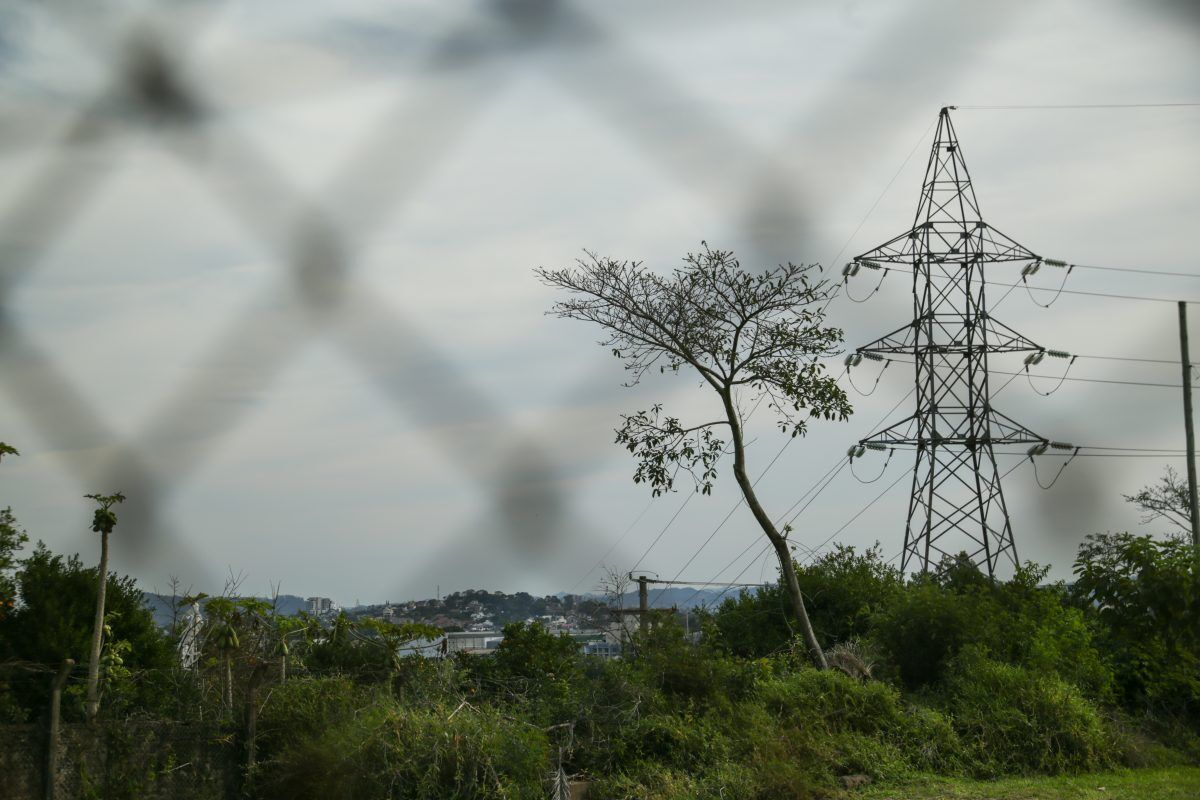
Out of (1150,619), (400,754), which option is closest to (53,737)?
(400,754)

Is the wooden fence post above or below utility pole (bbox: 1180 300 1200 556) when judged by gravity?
below

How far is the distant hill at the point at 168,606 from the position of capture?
27.4 feet

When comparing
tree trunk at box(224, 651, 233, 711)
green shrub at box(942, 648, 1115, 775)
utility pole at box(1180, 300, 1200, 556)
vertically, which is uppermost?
utility pole at box(1180, 300, 1200, 556)

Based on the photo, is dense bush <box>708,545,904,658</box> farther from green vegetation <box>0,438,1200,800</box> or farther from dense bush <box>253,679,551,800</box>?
dense bush <box>253,679,551,800</box>

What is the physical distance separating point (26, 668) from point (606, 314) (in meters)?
6.26

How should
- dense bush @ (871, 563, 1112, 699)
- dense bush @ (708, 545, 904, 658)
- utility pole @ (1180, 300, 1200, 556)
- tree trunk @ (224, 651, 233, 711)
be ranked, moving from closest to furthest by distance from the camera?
tree trunk @ (224, 651, 233, 711), dense bush @ (871, 563, 1112, 699), dense bush @ (708, 545, 904, 658), utility pole @ (1180, 300, 1200, 556)

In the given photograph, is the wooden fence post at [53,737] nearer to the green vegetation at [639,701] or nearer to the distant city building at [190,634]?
the green vegetation at [639,701]

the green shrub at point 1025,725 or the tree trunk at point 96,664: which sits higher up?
the tree trunk at point 96,664

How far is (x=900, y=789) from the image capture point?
8.12m

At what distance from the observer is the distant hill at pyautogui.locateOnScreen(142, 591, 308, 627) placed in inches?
329

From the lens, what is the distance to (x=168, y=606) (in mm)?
8367

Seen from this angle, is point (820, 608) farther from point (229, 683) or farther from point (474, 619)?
point (229, 683)

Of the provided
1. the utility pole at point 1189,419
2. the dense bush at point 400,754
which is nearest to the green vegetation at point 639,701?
the dense bush at point 400,754

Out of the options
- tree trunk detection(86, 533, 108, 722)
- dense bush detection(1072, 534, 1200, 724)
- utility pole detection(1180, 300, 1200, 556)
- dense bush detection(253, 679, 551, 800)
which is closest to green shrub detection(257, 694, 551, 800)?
dense bush detection(253, 679, 551, 800)
